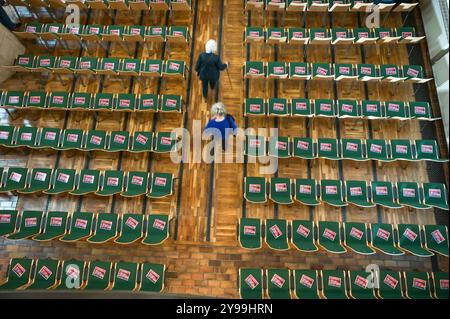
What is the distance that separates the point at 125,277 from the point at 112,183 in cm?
146

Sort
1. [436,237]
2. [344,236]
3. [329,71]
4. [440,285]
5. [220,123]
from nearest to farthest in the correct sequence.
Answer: [440,285] → [436,237] → [344,236] → [220,123] → [329,71]

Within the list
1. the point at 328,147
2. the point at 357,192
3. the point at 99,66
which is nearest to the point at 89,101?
the point at 99,66

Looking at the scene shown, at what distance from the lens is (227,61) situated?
5875 millimetres

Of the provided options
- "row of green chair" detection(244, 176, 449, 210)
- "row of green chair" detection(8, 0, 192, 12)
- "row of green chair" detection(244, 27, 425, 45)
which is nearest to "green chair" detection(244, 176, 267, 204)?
"row of green chair" detection(244, 176, 449, 210)

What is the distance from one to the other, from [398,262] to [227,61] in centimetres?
447

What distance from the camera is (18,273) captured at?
13.7 ft

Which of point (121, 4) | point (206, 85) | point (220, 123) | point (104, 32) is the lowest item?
point (220, 123)

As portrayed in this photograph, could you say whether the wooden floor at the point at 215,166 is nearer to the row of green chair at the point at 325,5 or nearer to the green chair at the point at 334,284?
the row of green chair at the point at 325,5

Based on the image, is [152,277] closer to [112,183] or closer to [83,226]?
[83,226]

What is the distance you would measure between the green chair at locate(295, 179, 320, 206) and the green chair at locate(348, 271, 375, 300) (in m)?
1.16

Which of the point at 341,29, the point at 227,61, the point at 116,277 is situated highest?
the point at 341,29

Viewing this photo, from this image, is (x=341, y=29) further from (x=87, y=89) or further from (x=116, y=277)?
(x=116, y=277)
